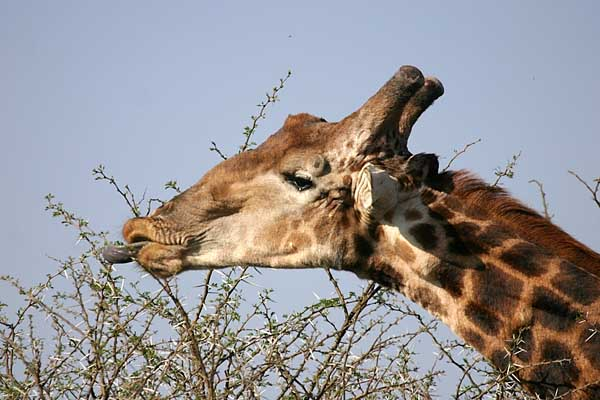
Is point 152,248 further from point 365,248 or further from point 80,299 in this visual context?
point 365,248

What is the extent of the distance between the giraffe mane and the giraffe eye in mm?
824

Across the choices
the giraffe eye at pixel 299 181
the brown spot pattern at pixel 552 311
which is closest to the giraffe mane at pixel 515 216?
the brown spot pattern at pixel 552 311

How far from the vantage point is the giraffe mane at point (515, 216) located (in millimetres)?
6773

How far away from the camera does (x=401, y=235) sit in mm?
6930

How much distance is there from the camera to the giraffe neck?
631 cm

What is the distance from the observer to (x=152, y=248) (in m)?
7.46

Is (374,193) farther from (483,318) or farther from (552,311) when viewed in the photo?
(552,311)

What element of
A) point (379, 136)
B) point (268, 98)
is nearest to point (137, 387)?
point (379, 136)

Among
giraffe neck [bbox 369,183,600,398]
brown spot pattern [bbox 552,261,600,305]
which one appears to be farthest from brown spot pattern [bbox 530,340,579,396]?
brown spot pattern [bbox 552,261,600,305]

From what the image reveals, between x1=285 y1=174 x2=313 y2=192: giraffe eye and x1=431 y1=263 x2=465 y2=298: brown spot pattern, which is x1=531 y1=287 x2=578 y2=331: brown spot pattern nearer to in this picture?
x1=431 y1=263 x2=465 y2=298: brown spot pattern

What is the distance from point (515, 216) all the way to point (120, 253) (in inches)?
104

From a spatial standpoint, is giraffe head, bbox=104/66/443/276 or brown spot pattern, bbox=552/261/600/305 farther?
giraffe head, bbox=104/66/443/276

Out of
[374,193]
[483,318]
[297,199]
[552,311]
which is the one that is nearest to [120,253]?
[297,199]

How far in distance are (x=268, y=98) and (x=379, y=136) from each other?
2012 mm
